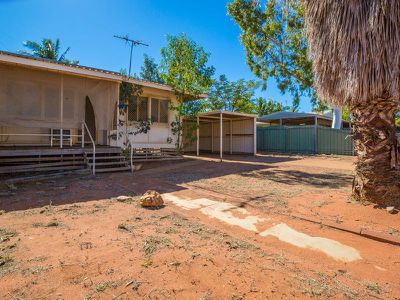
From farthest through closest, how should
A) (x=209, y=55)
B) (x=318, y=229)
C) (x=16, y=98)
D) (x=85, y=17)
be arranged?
(x=209, y=55)
(x=85, y=17)
(x=16, y=98)
(x=318, y=229)

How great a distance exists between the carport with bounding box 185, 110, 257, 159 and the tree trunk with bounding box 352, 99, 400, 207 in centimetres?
1047

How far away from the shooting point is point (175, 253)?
294 cm

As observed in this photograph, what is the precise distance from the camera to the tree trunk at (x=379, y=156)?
442 cm

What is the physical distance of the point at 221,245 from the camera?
321 cm

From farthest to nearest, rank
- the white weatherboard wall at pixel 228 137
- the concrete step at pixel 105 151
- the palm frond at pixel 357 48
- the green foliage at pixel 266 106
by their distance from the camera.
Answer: the green foliage at pixel 266 106, the white weatherboard wall at pixel 228 137, the concrete step at pixel 105 151, the palm frond at pixel 357 48

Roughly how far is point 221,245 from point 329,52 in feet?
13.2

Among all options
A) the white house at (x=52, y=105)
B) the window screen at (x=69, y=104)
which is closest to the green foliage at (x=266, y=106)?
the white house at (x=52, y=105)

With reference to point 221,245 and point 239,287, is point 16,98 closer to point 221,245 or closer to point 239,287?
point 221,245

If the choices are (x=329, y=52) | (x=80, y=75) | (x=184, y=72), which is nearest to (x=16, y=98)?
(x=80, y=75)

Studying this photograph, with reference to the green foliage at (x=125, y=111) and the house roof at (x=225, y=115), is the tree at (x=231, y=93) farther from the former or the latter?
the green foliage at (x=125, y=111)

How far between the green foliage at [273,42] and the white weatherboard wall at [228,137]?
3.62 m

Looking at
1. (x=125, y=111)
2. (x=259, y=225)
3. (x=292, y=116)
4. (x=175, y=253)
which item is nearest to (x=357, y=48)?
(x=259, y=225)

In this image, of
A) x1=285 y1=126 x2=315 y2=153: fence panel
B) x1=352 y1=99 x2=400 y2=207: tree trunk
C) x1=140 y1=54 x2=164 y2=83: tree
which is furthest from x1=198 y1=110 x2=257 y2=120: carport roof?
x1=140 y1=54 x2=164 y2=83: tree

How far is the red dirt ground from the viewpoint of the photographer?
2270 millimetres
